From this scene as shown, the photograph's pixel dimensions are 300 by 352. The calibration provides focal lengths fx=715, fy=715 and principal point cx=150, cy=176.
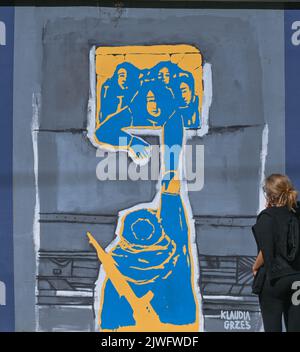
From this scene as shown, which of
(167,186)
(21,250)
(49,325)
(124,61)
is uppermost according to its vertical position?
(124,61)

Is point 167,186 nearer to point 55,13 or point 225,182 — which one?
point 225,182

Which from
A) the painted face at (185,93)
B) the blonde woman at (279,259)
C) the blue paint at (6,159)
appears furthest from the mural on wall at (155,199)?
the blonde woman at (279,259)

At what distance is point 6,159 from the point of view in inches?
239

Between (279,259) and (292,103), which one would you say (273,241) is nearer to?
(279,259)

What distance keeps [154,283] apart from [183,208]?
686 mm

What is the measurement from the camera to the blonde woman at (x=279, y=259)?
16.1ft

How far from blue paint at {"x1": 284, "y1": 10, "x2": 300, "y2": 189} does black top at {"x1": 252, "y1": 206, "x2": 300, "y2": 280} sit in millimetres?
1155

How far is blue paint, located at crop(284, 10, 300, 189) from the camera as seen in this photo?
6051 millimetres

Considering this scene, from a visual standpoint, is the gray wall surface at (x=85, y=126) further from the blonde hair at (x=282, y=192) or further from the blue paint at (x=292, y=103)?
the blonde hair at (x=282, y=192)

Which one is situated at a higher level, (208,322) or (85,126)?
(85,126)

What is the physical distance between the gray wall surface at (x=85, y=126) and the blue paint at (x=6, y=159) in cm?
5

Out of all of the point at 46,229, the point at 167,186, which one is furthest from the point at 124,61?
the point at 46,229

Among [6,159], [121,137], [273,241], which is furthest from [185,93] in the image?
[273,241]
